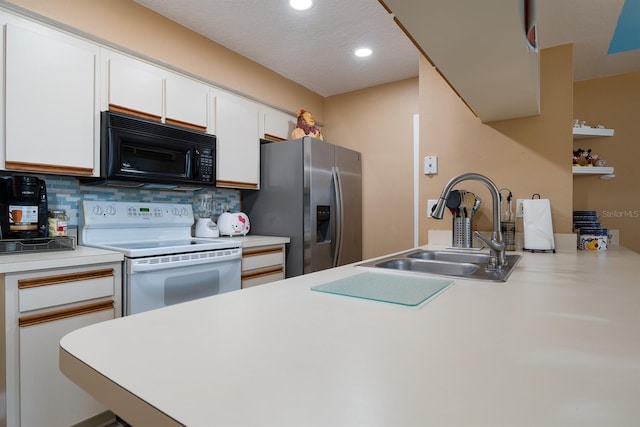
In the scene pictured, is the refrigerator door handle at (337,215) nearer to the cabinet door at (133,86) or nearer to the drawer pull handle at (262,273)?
the drawer pull handle at (262,273)

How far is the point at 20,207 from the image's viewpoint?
5.57ft

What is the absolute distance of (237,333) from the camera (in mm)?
586

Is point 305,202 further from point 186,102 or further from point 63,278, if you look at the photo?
point 63,278

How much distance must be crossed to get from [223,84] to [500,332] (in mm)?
2632

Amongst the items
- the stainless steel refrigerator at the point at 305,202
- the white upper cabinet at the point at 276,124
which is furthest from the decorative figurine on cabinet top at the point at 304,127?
the stainless steel refrigerator at the point at 305,202

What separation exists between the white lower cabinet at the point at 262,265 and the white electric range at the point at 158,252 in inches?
3.8

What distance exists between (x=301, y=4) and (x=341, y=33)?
0.44 m

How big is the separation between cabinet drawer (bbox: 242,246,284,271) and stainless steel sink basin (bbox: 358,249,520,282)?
1.19 meters

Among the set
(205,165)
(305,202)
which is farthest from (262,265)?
(205,165)

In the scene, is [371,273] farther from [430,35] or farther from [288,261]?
[288,261]

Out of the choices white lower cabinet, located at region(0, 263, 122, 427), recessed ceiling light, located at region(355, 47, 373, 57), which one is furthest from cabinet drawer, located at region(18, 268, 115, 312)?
recessed ceiling light, located at region(355, 47, 373, 57)

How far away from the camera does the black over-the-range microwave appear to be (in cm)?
194

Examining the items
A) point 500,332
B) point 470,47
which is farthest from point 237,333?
point 470,47

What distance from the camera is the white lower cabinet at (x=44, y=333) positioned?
1.38 m
